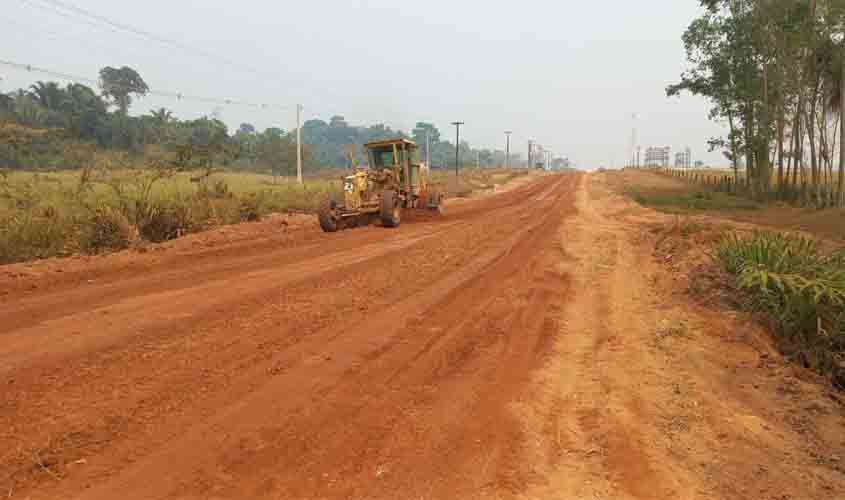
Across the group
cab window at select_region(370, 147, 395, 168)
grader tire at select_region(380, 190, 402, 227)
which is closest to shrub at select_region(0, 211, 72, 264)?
grader tire at select_region(380, 190, 402, 227)

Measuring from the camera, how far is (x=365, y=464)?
3.17m

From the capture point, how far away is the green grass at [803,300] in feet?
17.8

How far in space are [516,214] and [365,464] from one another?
17853 millimetres

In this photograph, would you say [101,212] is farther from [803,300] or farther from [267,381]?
[803,300]

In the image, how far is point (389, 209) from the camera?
49.8ft

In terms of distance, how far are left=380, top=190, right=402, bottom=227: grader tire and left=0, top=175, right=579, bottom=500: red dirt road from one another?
6.59 meters

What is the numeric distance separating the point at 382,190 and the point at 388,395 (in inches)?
480

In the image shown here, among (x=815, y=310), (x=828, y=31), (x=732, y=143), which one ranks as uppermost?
(x=828, y=31)

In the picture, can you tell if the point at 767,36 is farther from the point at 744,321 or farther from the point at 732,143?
the point at 744,321

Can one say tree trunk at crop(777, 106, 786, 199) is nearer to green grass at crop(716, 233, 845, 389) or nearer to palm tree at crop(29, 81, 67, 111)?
green grass at crop(716, 233, 845, 389)

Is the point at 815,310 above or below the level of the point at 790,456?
above

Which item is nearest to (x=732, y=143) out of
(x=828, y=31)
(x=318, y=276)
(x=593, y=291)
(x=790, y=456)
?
(x=828, y=31)

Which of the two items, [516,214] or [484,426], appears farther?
[516,214]

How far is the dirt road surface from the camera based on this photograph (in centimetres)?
305
